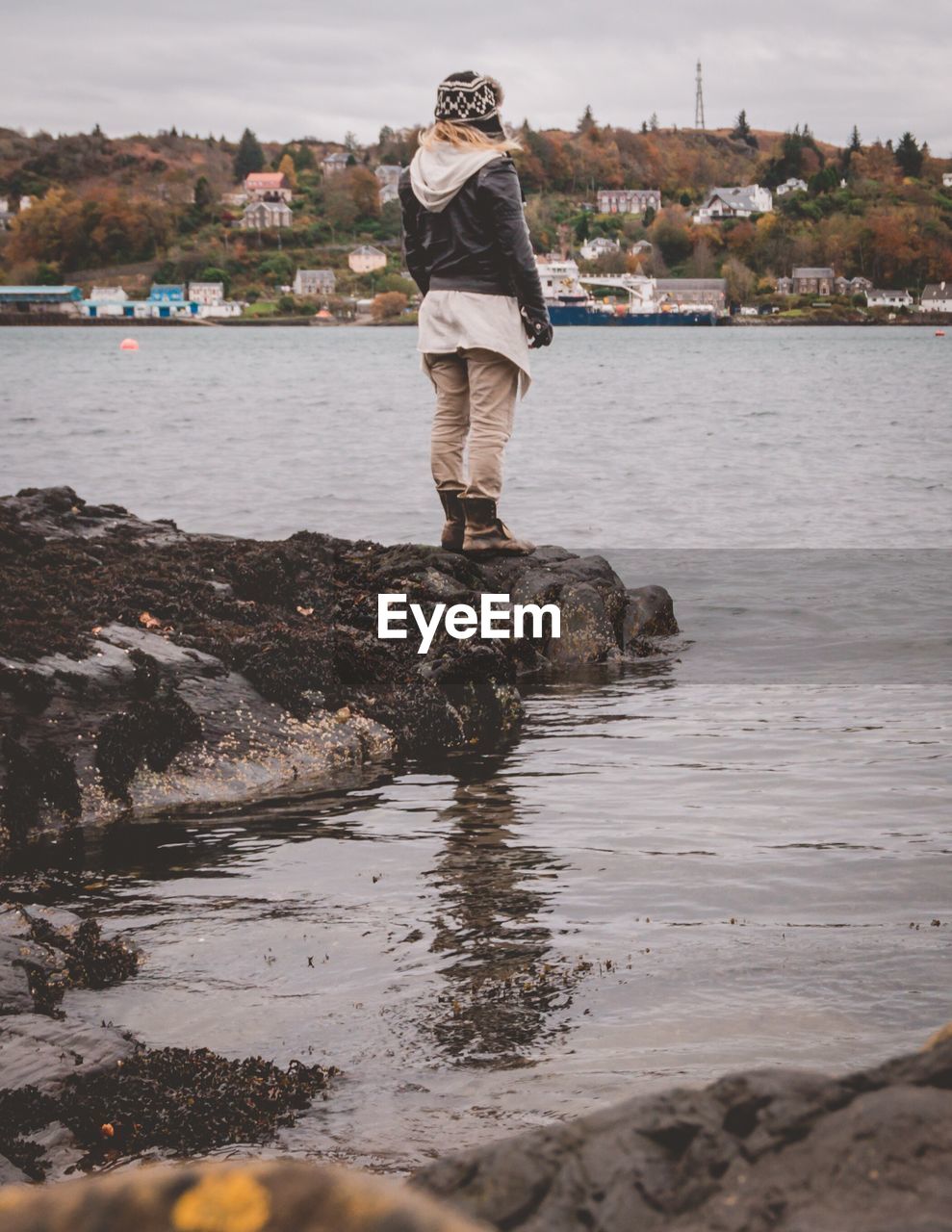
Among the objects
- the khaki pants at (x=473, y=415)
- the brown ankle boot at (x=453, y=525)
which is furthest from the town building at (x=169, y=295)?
the khaki pants at (x=473, y=415)

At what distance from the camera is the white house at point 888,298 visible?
183m

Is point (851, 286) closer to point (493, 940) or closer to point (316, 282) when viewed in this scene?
point (316, 282)

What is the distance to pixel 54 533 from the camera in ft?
31.2

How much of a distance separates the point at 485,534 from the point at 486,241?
1851 mm

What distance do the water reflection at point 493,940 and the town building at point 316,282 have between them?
629ft

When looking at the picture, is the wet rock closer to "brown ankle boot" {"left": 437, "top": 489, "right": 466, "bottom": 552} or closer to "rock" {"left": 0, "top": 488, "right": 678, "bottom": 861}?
"rock" {"left": 0, "top": 488, "right": 678, "bottom": 861}

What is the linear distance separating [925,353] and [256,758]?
98.0m

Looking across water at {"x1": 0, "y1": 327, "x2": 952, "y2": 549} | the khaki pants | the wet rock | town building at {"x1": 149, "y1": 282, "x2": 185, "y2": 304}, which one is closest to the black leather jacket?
the khaki pants

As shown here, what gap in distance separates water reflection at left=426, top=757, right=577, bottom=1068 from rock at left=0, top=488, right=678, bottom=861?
1013mm

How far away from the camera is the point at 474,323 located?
8.93 metres

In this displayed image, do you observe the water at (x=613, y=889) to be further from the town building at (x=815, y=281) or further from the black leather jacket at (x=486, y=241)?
the town building at (x=815, y=281)

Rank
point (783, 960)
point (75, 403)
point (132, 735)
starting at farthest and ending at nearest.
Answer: point (75, 403) → point (132, 735) → point (783, 960)

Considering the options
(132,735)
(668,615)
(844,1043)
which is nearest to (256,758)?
(132,735)

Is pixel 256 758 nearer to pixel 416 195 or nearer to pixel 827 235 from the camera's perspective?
pixel 416 195
